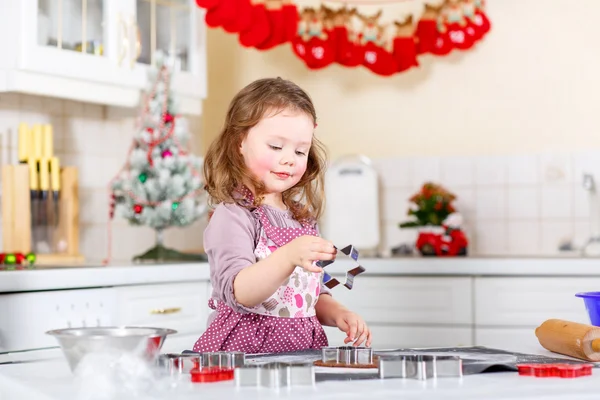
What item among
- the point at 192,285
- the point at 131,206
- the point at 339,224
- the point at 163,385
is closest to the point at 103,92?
the point at 131,206

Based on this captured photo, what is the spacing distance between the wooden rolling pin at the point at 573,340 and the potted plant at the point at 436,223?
165cm

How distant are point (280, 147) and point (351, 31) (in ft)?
6.25

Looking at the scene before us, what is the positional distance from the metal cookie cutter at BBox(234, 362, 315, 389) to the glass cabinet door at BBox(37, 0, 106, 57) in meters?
1.81

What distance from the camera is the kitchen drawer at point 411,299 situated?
245cm

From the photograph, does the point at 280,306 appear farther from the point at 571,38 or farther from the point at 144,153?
the point at 571,38

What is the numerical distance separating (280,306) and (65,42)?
1452mm

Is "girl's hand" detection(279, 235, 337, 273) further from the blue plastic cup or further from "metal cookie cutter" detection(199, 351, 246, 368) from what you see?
the blue plastic cup

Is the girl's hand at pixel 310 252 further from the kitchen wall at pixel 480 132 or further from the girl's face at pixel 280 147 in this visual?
the kitchen wall at pixel 480 132

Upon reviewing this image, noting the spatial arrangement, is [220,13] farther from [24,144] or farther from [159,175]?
[24,144]

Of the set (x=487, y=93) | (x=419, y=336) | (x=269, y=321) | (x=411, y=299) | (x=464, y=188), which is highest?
(x=487, y=93)

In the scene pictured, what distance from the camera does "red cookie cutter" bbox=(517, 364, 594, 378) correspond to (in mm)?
838

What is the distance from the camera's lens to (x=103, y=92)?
8.27ft

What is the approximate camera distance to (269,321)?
1288 mm

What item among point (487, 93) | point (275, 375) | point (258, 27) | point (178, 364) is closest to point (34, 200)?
point (258, 27)
